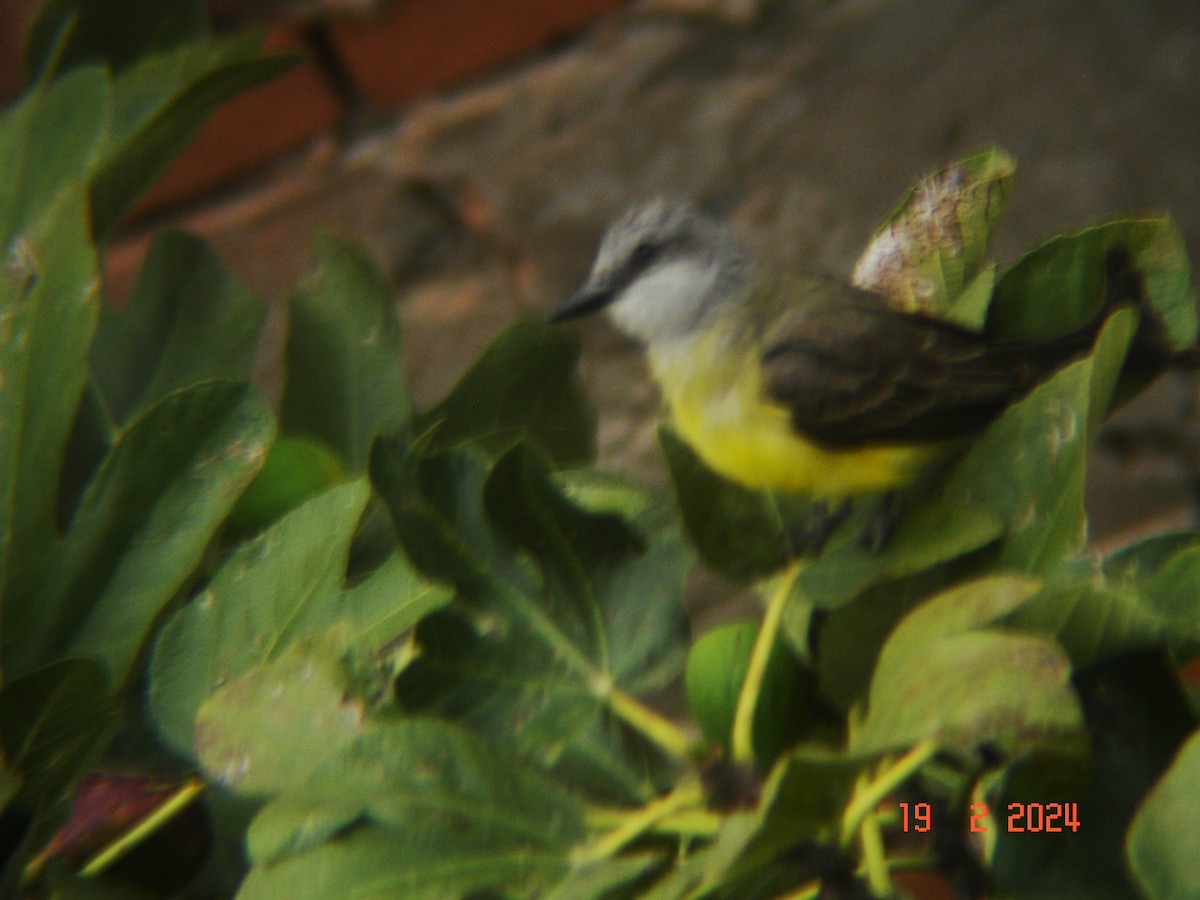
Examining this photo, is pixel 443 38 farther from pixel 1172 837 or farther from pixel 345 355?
pixel 1172 837

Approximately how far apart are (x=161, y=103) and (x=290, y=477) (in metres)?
0.23

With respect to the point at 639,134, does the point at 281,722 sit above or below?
above

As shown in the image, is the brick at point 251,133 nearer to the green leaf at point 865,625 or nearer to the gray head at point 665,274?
the gray head at point 665,274

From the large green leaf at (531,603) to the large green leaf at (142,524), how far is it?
0.29 feet

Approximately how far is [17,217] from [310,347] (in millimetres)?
145

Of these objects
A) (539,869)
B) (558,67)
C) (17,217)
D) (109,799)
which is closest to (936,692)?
(539,869)

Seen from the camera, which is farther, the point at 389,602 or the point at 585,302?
the point at 585,302

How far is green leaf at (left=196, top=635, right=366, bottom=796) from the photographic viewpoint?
344mm

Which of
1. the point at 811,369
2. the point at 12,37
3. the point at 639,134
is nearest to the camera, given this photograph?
the point at 811,369

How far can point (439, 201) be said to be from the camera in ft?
4.60

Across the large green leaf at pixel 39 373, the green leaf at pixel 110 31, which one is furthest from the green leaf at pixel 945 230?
the green leaf at pixel 110 31

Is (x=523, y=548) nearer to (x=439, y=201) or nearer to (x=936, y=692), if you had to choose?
(x=936, y=692)

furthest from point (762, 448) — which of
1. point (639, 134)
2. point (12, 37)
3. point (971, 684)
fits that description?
point (12, 37)

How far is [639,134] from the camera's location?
54.6 inches
